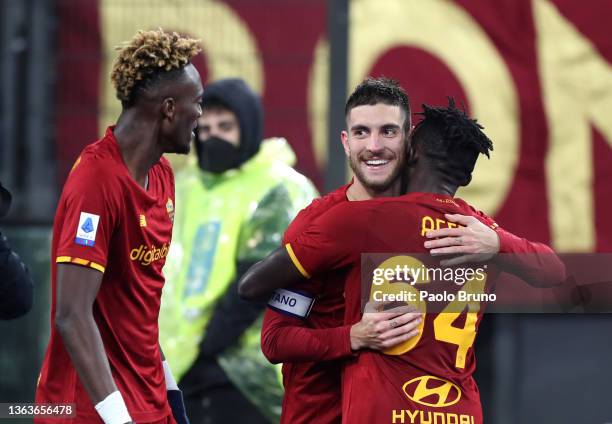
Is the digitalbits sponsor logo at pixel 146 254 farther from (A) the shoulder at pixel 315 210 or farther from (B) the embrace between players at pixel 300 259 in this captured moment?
(A) the shoulder at pixel 315 210

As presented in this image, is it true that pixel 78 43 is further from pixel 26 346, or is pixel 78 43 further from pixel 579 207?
pixel 579 207

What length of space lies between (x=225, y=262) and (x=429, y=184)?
204 cm

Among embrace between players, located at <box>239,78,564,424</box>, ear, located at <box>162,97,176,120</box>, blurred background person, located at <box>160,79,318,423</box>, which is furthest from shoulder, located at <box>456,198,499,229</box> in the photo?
blurred background person, located at <box>160,79,318,423</box>

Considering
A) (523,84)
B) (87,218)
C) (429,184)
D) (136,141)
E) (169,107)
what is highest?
(523,84)

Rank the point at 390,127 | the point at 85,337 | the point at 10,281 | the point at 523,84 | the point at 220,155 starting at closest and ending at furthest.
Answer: the point at 85,337, the point at 390,127, the point at 10,281, the point at 220,155, the point at 523,84

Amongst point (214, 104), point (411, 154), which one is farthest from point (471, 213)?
point (214, 104)

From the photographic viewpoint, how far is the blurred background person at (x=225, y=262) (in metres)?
5.57

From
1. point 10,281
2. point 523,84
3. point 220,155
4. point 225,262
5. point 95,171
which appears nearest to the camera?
point 95,171

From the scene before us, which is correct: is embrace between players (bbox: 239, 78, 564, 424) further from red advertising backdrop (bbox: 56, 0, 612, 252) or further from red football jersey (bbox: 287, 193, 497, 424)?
red advertising backdrop (bbox: 56, 0, 612, 252)

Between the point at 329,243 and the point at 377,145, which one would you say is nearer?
the point at 329,243

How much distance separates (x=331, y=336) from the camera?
3.68 meters

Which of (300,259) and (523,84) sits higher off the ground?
(523,84)

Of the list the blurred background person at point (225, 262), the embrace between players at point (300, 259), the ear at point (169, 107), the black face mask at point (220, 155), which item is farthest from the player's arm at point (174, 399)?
the black face mask at point (220, 155)

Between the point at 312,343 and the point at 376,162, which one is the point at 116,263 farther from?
the point at 376,162
